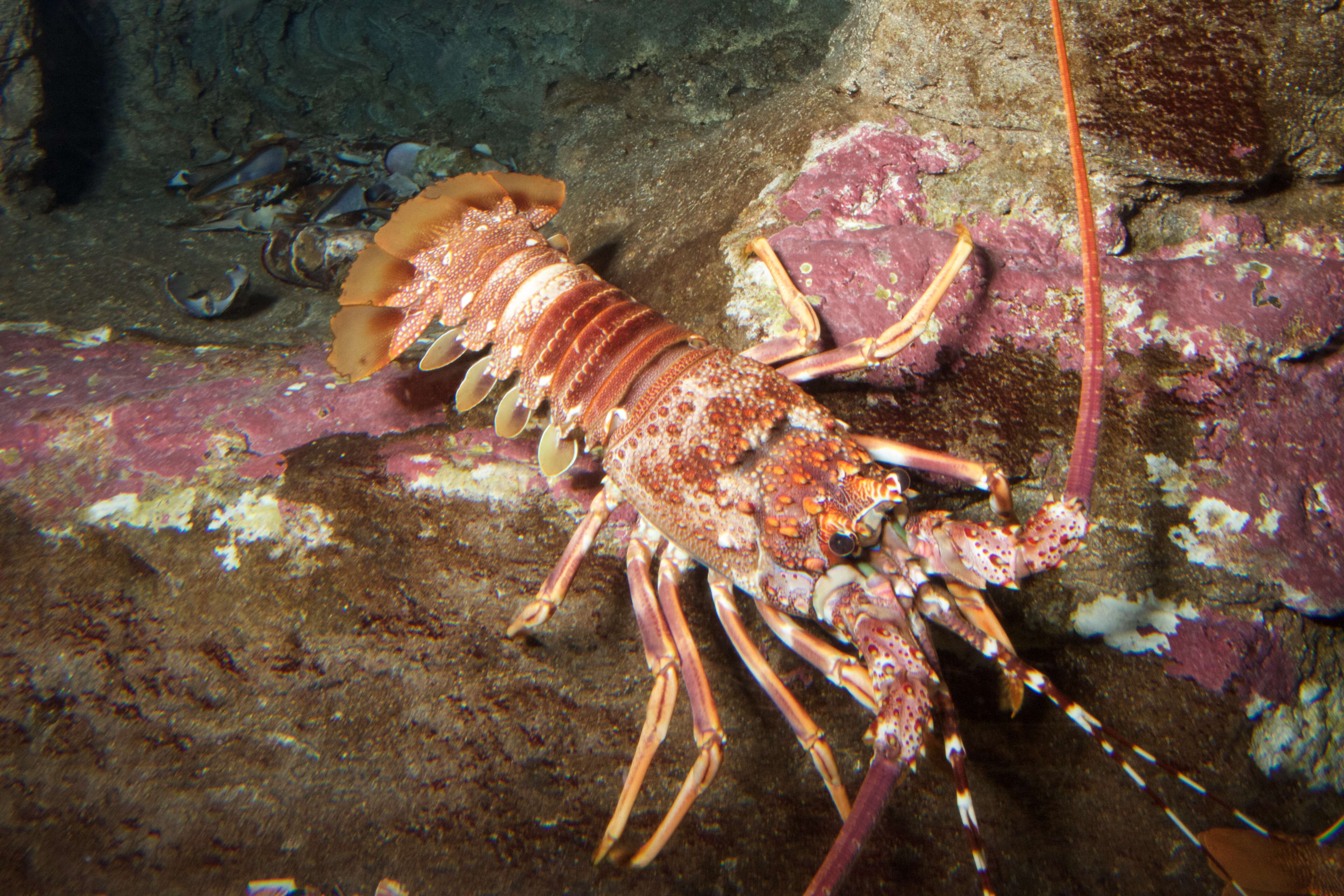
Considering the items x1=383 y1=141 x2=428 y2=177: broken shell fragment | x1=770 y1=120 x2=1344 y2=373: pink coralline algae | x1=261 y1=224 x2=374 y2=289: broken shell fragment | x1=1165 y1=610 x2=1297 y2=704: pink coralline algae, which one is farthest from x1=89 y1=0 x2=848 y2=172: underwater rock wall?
x1=1165 y1=610 x2=1297 y2=704: pink coralline algae

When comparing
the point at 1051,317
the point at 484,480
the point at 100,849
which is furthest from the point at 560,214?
the point at 100,849

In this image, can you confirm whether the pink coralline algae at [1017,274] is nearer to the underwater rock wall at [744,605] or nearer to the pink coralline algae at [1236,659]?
the underwater rock wall at [744,605]

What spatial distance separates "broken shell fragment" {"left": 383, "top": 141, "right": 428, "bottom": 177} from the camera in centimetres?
510

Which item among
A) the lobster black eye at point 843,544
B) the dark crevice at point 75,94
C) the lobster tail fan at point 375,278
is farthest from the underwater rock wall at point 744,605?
the dark crevice at point 75,94

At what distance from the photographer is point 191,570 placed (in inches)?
75.0

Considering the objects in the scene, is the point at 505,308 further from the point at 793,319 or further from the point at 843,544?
the point at 843,544

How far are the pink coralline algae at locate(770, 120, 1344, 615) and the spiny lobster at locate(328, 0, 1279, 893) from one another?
0.19 m

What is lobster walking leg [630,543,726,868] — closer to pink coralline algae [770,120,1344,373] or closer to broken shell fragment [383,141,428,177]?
pink coralline algae [770,120,1344,373]

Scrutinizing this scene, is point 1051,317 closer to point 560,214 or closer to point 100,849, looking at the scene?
point 560,214

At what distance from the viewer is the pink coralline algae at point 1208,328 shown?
1892 millimetres

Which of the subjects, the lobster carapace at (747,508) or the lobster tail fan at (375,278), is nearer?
the lobster carapace at (747,508)

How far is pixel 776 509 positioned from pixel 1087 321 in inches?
36.0

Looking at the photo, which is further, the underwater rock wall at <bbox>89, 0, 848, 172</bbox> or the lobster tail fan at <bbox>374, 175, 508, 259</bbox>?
the underwater rock wall at <bbox>89, 0, 848, 172</bbox>

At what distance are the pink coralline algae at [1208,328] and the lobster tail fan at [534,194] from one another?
4.07ft
